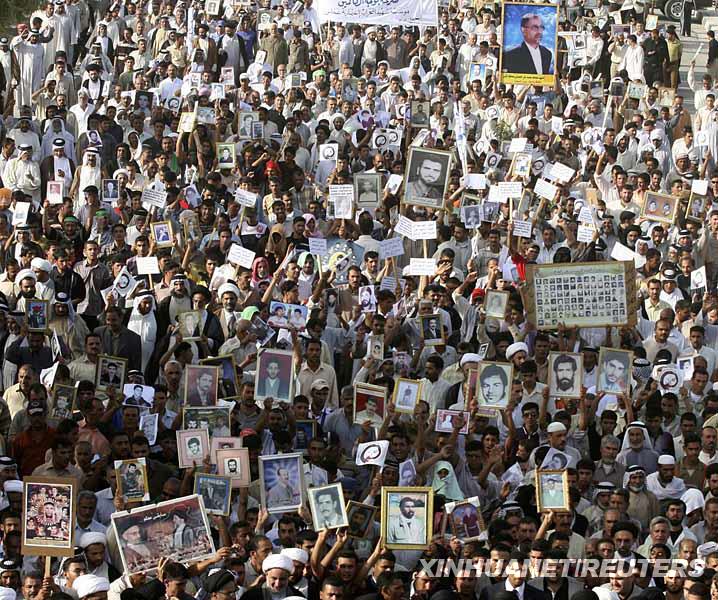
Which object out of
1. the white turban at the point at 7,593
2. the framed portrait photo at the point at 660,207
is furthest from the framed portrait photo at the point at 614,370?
the white turban at the point at 7,593

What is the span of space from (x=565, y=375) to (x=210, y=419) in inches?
128

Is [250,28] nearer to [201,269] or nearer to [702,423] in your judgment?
[201,269]

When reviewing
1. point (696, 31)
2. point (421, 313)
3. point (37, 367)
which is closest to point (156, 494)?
point (37, 367)

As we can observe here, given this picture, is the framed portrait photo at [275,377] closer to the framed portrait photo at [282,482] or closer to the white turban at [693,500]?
the framed portrait photo at [282,482]

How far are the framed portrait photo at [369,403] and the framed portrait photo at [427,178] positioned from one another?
456 cm

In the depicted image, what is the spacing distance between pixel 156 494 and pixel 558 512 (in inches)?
125

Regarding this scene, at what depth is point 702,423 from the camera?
16.0m

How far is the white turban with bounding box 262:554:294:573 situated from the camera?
12305 millimetres

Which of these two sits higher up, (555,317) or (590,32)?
(590,32)

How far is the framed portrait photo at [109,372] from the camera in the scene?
15.6 m

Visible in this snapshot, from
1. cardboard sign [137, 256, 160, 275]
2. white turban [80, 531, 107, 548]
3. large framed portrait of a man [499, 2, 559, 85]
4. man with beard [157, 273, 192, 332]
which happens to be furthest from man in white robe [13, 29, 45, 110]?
white turban [80, 531, 107, 548]

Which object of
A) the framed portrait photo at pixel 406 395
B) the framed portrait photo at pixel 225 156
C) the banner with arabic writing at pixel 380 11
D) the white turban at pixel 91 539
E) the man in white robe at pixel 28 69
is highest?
the banner with arabic writing at pixel 380 11

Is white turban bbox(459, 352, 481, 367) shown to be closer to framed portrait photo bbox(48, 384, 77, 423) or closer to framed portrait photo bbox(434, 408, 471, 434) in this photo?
framed portrait photo bbox(434, 408, 471, 434)

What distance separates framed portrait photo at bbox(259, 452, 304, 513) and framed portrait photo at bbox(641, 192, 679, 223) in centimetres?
797
